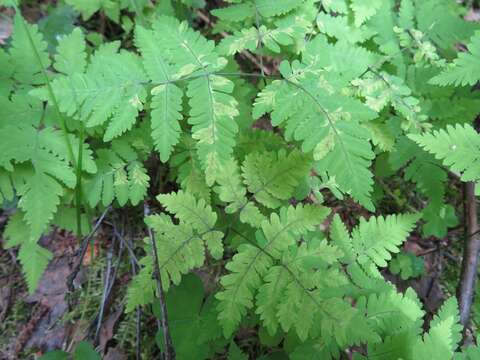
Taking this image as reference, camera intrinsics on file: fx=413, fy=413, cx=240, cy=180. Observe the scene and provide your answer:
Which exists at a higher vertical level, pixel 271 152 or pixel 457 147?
pixel 457 147

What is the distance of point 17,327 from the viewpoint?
2729 millimetres

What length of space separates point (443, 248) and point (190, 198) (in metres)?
1.88

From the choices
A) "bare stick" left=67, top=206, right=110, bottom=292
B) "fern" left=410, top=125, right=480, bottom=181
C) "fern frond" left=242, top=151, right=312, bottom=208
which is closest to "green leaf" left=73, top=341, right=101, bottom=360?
"bare stick" left=67, top=206, right=110, bottom=292

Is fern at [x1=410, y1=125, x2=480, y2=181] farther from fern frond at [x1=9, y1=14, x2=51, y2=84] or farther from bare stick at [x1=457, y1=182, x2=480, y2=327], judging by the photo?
fern frond at [x1=9, y1=14, x2=51, y2=84]

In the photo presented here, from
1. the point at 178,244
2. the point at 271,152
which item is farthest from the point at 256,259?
the point at 271,152

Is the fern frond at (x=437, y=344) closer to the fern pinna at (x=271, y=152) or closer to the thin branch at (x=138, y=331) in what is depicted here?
the fern pinna at (x=271, y=152)

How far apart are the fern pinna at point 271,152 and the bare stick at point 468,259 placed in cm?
14

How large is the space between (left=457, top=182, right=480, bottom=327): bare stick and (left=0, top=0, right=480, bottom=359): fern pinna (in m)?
0.14

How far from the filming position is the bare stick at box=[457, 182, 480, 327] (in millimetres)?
2418

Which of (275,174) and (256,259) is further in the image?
(275,174)

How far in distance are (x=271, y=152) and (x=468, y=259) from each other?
1.41 metres

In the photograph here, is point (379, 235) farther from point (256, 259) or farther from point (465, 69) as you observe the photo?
point (465, 69)

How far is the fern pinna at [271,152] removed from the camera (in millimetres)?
1933

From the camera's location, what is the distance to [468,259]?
2.54 metres
